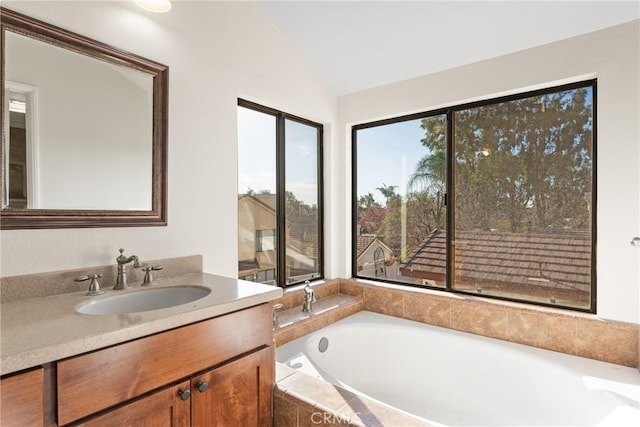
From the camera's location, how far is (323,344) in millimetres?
2297

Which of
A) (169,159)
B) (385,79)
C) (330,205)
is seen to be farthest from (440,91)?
(169,159)

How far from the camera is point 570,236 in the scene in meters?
2.11

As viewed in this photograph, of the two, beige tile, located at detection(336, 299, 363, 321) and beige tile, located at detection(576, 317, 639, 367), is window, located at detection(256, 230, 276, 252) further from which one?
beige tile, located at detection(576, 317, 639, 367)

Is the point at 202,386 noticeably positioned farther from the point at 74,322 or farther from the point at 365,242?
the point at 365,242

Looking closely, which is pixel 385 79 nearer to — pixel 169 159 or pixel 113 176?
pixel 169 159

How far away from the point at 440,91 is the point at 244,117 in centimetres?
146

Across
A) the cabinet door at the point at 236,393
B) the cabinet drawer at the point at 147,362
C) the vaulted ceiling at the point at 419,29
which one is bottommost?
the cabinet door at the point at 236,393

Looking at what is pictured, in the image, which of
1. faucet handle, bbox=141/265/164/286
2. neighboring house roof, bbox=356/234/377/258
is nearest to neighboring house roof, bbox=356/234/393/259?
neighboring house roof, bbox=356/234/377/258

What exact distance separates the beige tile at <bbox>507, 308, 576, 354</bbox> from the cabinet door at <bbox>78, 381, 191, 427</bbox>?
199 cm

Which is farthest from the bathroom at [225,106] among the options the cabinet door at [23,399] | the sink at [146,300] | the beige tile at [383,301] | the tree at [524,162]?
the beige tile at [383,301]

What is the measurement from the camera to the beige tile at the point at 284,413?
1.41 meters

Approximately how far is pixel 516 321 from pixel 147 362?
2133 mm

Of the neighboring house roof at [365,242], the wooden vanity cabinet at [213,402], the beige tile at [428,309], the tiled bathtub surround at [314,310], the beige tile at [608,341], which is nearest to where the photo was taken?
the wooden vanity cabinet at [213,402]

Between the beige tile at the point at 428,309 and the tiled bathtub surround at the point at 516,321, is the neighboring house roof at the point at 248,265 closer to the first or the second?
the tiled bathtub surround at the point at 516,321
